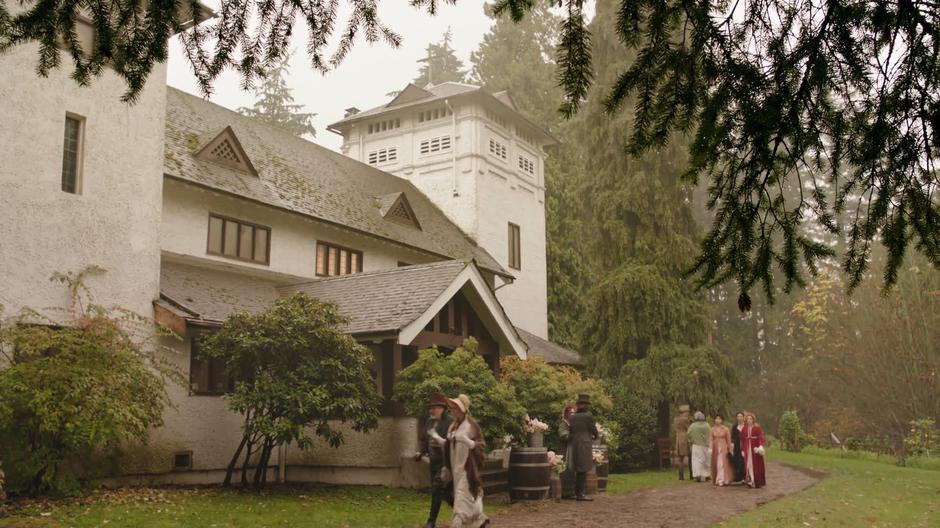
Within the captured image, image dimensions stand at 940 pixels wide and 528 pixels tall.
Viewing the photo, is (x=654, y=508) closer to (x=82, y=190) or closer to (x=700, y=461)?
(x=700, y=461)

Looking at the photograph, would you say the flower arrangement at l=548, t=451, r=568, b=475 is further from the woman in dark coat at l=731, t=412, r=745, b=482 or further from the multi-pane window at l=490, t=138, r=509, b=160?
the multi-pane window at l=490, t=138, r=509, b=160

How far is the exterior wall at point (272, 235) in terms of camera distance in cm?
1819

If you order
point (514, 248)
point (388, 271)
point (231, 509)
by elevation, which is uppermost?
point (514, 248)

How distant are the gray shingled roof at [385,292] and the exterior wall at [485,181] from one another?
11426mm

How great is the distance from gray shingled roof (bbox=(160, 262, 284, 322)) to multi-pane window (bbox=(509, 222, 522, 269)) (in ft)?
42.7

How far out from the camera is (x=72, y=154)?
1454 cm

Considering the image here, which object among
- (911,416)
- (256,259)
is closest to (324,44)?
(256,259)

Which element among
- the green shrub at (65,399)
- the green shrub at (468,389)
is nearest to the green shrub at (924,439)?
the green shrub at (468,389)

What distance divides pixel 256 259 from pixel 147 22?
15.0 metres

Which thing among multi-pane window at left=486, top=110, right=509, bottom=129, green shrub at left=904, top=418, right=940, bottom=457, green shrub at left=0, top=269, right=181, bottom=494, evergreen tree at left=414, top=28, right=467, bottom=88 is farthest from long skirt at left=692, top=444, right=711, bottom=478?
evergreen tree at left=414, top=28, right=467, bottom=88

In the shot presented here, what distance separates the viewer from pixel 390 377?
54.9ft

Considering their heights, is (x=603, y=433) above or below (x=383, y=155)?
below

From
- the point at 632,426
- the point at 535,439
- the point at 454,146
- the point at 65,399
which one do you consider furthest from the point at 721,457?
the point at 454,146

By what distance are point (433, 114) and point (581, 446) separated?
18.9 m
